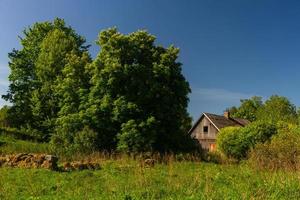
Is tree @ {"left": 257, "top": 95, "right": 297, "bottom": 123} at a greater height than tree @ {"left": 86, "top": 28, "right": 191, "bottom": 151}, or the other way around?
tree @ {"left": 257, "top": 95, "right": 297, "bottom": 123}

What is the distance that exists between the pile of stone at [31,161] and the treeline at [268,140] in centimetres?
881

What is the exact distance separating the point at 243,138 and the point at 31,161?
2398 cm

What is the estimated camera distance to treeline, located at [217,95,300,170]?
1769 centimetres

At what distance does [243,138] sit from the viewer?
41.2 metres

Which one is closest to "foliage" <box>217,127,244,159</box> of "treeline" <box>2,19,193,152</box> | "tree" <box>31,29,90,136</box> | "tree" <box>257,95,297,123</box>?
"treeline" <box>2,19,193,152</box>

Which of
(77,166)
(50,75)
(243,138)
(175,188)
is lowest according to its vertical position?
(175,188)

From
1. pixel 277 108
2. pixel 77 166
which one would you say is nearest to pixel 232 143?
pixel 77 166

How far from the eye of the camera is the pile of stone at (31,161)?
20812 mm

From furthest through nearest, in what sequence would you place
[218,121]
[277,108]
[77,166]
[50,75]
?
[277,108] → [218,121] → [50,75] → [77,166]

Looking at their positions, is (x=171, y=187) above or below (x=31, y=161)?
below

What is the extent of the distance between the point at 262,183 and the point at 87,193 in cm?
502

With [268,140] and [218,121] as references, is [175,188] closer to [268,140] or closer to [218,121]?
[268,140]

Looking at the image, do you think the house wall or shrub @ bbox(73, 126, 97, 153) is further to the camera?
the house wall

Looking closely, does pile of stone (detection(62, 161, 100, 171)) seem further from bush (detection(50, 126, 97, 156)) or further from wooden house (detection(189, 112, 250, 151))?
wooden house (detection(189, 112, 250, 151))
